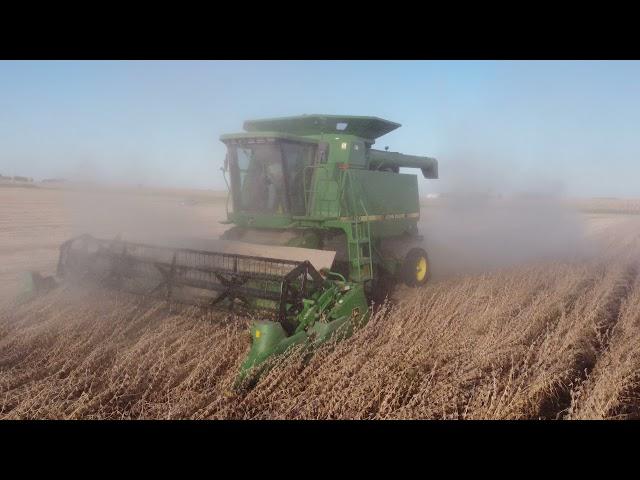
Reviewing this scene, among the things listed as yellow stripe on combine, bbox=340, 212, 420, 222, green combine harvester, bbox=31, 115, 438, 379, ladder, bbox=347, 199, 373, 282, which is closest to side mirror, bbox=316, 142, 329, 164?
green combine harvester, bbox=31, 115, 438, 379

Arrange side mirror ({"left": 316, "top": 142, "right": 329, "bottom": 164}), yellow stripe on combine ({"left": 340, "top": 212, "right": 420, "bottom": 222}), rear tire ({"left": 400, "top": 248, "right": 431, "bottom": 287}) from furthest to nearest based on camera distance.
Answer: rear tire ({"left": 400, "top": 248, "right": 431, "bottom": 287}) < side mirror ({"left": 316, "top": 142, "right": 329, "bottom": 164}) < yellow stripe on combine ({"left": 340, "top": 212, "right": 420, "bottom": 222})

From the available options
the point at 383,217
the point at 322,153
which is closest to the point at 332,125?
the point at 322,153

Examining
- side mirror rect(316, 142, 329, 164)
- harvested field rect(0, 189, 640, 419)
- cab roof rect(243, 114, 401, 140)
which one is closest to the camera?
harvested field rect(0, 189, 640, 419)

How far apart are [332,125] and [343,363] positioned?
4.17 m

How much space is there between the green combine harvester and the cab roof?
21 mm

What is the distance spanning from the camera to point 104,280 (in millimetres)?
5781

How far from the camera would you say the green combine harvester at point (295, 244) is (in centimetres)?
470

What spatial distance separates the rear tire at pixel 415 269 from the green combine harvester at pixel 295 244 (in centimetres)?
2

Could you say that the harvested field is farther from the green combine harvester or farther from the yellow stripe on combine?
the yellow stripe on combine

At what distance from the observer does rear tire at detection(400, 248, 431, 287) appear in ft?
23.4

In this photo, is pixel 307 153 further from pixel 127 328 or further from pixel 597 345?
pixel 597 345

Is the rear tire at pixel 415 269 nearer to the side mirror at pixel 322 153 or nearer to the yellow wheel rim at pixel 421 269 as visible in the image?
the yellow wheel rim at pixel 421 269

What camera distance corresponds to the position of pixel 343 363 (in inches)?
149

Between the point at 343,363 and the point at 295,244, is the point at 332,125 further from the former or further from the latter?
the point at 343,363
